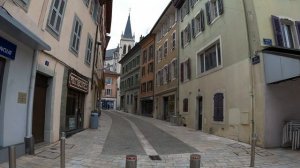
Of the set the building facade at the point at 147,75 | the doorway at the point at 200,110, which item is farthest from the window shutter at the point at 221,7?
the building facade at the point at 147,75

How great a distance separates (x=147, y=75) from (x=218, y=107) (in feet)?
72.3

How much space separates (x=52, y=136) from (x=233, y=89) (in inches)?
313

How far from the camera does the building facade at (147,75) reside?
1394 inches

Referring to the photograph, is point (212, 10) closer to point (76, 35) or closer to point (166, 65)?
point (76, 35)

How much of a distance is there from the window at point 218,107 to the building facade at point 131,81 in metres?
25.4

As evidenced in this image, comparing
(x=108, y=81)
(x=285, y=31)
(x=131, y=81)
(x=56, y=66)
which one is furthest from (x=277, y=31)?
(x=108, y=81)

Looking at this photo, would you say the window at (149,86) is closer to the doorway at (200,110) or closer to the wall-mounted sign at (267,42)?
the doorway at (200,110)

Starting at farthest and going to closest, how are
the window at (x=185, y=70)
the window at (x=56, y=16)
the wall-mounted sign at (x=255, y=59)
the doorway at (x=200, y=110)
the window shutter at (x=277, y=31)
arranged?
the window at (x=185, y=70) → the doorway at (x=200, y=110) → the window shutter at (x=277, y=31) → the wall-mounted sign at (x=255, y=59) → the window at (x=56, y=16)

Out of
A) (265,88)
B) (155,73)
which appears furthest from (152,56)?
(265,88)

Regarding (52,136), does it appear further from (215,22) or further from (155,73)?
(155,73)

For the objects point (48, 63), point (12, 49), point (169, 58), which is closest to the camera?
point (12, 49)

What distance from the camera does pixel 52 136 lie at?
35.6 ft

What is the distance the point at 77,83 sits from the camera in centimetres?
1412

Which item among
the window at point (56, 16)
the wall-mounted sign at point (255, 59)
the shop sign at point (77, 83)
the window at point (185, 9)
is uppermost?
the window at point (185, 9)
